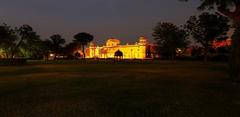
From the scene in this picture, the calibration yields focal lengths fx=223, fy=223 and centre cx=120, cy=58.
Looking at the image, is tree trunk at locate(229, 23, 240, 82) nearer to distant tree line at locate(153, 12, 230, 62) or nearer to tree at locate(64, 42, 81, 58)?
distant tree line at locate(153, 12, 230, 62)

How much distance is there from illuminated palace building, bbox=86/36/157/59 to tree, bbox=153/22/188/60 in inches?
946

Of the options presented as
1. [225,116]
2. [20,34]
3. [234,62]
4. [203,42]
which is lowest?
[225,116]

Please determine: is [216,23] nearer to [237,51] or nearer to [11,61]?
[237,51]

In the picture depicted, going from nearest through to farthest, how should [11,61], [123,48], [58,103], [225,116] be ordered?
[225,116] → [58,103] → [11,61] → [123,48]

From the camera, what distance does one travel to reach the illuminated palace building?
12431 centimetres

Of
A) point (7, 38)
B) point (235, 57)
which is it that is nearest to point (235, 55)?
point (235, 57)

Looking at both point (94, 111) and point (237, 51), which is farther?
point (237, 51)

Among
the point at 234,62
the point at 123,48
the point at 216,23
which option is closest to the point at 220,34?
the point at 216,23

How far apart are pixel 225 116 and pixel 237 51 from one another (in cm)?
956

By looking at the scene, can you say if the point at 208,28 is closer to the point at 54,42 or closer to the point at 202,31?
the point at 202,31

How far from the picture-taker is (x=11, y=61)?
4422cm

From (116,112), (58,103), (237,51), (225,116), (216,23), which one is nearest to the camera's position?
(225,116)

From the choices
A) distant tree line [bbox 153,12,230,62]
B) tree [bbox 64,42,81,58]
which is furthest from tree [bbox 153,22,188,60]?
tree [bbox 64,42,81,58]

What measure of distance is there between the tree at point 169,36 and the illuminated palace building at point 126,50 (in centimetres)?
2403
